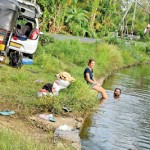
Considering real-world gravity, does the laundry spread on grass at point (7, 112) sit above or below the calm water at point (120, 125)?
above

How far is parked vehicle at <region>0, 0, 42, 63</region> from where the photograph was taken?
578 inches

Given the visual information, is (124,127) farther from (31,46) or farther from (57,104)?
(31,46)

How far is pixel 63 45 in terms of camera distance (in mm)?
22062

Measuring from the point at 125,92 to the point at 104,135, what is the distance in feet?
27.0

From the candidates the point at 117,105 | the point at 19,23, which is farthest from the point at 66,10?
the point at 117,105

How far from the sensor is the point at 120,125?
11.4 metres

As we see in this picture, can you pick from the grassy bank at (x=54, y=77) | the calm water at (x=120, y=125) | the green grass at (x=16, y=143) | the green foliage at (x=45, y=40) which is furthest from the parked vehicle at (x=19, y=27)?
the green grass at (x=16, y=143)

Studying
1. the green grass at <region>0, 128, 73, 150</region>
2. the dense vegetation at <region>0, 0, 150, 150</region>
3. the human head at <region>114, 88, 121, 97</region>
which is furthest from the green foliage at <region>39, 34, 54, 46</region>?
the green grass at <region>0, 128, 73, 150</region>

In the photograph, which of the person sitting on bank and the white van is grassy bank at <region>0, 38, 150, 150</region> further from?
the person sitting on bank

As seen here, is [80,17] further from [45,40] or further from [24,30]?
[24,30]

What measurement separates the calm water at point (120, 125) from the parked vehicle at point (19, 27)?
3644mm

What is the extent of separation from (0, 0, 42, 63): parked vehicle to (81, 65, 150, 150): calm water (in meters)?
3.64

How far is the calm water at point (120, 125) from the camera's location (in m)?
9.48

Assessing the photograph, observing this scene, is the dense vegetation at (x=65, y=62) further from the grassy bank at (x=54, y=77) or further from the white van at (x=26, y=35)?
the white van at (x=26, y=35)
